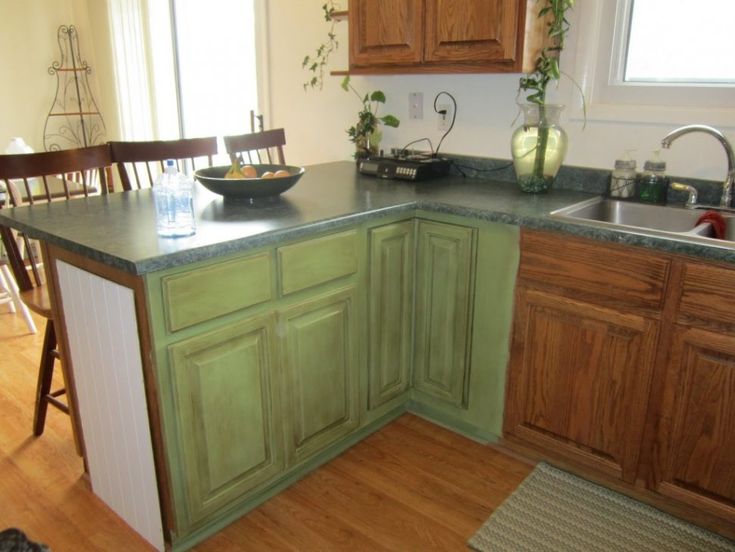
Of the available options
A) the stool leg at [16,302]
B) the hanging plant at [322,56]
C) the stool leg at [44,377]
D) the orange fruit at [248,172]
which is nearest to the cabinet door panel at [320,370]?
the orange fruit at [248,172]

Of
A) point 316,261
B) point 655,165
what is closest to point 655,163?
point 655,165

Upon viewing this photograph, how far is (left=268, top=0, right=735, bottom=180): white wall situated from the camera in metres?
2.09

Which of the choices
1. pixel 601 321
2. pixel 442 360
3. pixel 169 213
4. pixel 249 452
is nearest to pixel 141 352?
pixel 169 213

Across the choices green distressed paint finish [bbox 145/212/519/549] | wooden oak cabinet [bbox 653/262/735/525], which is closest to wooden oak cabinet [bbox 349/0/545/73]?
green distressed paint finish [bbox 145/212/519/549]

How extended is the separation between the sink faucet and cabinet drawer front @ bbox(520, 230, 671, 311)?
43cm

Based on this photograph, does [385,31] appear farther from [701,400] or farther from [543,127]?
[701,400]

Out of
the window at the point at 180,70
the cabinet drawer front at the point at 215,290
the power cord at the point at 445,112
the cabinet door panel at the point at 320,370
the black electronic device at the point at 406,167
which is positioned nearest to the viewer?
the cabinet drawer front at the point at 215,290

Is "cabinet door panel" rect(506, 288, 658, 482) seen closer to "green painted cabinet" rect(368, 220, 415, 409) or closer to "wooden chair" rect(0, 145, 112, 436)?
"green painted cabinet" rect(368, 220, 415, 409)

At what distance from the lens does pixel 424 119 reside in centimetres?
273

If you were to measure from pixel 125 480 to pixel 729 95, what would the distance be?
229cm

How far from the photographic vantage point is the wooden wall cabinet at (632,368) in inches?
63.4

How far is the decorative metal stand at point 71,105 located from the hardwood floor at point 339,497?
336cm

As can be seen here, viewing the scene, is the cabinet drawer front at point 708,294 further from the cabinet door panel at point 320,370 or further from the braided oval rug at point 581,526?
the cabinet door panel at point 320,370

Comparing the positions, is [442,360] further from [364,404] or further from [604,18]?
[604,18]
